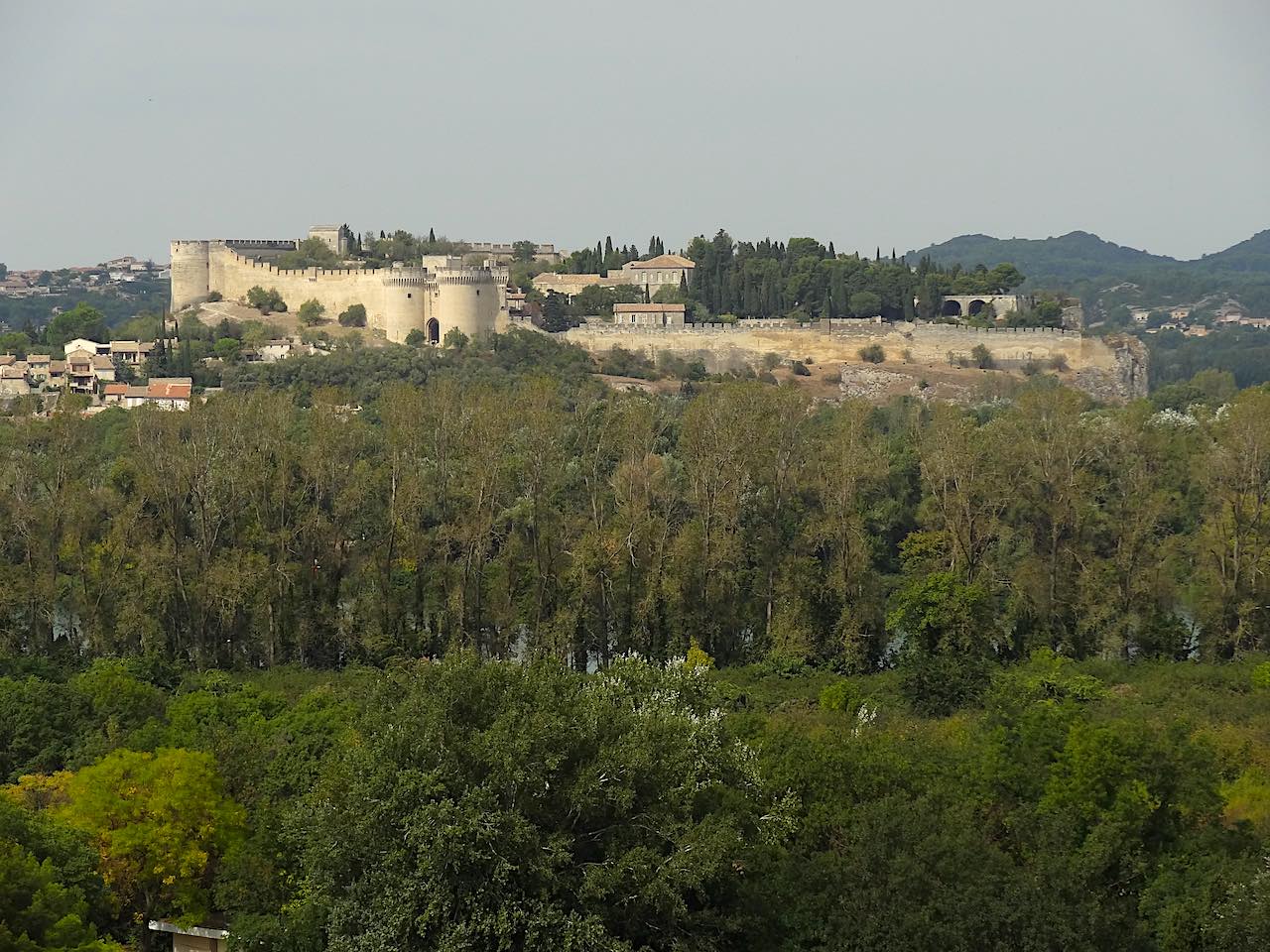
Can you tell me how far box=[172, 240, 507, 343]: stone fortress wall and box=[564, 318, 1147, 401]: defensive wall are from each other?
13.5 ft

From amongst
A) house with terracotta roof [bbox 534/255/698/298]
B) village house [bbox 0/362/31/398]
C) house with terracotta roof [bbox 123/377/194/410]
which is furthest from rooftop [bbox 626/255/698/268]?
Result: village house [bbox 0/362/31/398]

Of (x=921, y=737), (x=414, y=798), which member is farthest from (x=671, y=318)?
(x=414, y=798)

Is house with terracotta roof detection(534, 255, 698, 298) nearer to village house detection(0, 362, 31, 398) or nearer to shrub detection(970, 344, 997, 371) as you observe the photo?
shrub detection(970, 344, 997, 371)

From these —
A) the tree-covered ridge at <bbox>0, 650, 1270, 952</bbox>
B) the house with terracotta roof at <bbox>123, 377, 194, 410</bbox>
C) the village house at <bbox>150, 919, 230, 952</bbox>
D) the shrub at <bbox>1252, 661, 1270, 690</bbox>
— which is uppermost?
the house with terracotta roof at <bbox>123, 377, 194, 410</bbox>

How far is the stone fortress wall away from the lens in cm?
7019

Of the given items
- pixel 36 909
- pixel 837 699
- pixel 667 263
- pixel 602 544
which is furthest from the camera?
pixel 667 263

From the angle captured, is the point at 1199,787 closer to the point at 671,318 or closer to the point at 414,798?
the point at 414,798

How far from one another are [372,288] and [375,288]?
186 millimetres

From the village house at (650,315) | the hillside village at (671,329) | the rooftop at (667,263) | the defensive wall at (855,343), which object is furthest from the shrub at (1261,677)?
the rooftop at (667,263)

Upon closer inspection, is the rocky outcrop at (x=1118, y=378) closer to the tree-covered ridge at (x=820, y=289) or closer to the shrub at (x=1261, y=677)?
the tree-covered ridge at (x=820, y=289)

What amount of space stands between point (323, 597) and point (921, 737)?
455 inches

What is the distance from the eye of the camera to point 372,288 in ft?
236

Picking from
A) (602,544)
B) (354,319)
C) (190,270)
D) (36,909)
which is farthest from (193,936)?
(190,270)

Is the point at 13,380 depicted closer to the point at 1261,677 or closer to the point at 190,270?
the point at 190,270
